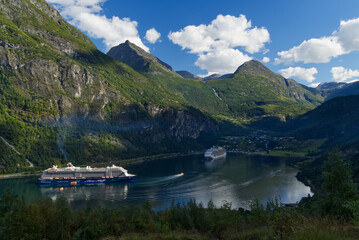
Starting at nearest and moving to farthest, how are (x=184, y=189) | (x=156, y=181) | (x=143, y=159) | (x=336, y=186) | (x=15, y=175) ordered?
(x=336, y=186), (x=184, y=189), (x=156, y=181), (x=15, y=175), (x=143, y=159)

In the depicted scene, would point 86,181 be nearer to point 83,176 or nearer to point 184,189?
point 83,176

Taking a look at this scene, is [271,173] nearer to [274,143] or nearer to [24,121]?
[274,143]

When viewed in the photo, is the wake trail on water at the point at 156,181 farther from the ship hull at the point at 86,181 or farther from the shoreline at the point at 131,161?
the shoreline at the point at 131,161

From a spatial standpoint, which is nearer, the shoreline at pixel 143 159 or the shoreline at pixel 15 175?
the shoreline at pixel 15 175

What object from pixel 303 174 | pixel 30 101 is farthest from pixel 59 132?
pixel 303 174

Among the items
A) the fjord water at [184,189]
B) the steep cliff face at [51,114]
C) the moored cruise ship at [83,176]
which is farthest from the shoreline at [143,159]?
the fjord water at [184,189]

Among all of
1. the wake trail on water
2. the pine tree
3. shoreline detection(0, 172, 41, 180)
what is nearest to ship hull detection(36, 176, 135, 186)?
the wake trail on water

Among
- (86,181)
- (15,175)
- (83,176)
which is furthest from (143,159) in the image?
(15,175)
